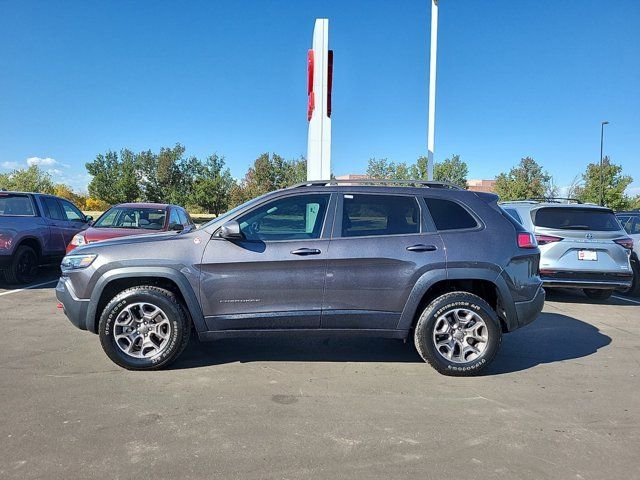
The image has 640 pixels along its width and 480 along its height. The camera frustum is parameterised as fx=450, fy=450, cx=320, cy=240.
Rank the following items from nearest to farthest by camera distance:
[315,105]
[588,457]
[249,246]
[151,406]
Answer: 1. [588,457]
2. [151,406]
3. [249,246]
4. [315,105]

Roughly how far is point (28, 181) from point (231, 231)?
256ft

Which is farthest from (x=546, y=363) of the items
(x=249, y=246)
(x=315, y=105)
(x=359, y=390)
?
(x=315, y=105)

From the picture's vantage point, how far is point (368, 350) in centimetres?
517

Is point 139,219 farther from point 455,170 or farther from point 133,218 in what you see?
point 455,170

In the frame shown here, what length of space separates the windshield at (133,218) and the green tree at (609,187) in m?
39.5

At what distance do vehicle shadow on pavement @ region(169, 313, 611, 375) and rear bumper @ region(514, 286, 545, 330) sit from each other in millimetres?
553

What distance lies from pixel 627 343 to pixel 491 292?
246 cm

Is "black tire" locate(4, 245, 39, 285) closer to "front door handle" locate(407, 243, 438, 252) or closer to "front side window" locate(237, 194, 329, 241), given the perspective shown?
"front side window" locate(237, 194, 329, 241)

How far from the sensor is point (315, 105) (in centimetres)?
1527

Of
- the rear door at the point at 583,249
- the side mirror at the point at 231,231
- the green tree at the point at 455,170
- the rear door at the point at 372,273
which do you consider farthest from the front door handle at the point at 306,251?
the green tree at the point at 455,170

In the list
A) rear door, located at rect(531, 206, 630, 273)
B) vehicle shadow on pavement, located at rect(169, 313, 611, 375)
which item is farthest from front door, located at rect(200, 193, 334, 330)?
rear door, located at rect(531, 206, 630, 273)

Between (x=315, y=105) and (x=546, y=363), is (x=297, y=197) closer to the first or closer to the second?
(x=546, y=363)

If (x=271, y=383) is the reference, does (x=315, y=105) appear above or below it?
above

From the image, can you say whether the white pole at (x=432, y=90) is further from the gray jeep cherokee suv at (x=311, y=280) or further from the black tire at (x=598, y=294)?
the gray jeep cherokee suv at (x=311, y=280)
